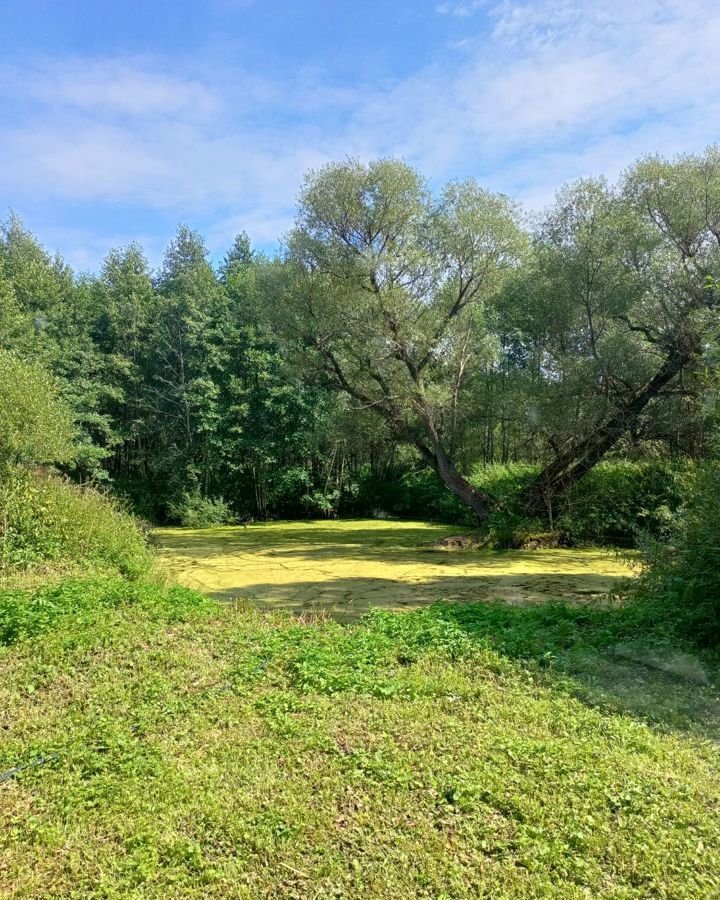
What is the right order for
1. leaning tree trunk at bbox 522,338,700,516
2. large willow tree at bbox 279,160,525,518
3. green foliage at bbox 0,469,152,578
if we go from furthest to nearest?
large willow tree at bbox 279,160,525,518 → leaning tree trunk at bbox 522,338,700,516 → green foliage at bbox 0,469,152,578

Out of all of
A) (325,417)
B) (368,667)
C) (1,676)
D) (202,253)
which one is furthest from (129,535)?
(202,253)

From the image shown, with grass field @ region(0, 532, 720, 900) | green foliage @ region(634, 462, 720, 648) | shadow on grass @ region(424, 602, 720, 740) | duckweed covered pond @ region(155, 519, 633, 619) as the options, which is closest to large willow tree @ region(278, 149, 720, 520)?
duckweed covered pond @ region(155, 519, 633, 619)

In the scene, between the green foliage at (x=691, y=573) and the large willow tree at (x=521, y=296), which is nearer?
the green foliage at (x=691, y=573)

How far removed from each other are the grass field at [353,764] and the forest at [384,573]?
0.05ft

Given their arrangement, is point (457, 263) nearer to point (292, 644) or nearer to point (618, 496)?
point (618, 496)

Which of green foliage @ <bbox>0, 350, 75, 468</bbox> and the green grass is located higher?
green foliage @ <bbox>0, 350, 75, 468</bbox>

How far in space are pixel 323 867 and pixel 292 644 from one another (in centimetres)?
219

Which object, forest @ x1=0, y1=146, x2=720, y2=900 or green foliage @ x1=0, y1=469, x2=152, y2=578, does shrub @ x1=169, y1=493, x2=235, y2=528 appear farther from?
green foliage @ x1=0, y1=469, x2=152, y2=578

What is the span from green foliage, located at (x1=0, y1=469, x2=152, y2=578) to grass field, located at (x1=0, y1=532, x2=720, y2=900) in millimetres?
2596

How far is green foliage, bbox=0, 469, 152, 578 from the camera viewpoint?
717 centimetres

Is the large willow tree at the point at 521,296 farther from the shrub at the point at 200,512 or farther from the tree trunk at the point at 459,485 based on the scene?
the shrub at the point at 200,512

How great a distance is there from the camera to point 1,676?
3932 mm

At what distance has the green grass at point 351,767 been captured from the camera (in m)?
2.34

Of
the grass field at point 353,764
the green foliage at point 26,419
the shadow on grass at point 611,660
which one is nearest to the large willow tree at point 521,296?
the green foliage at point 26,419
